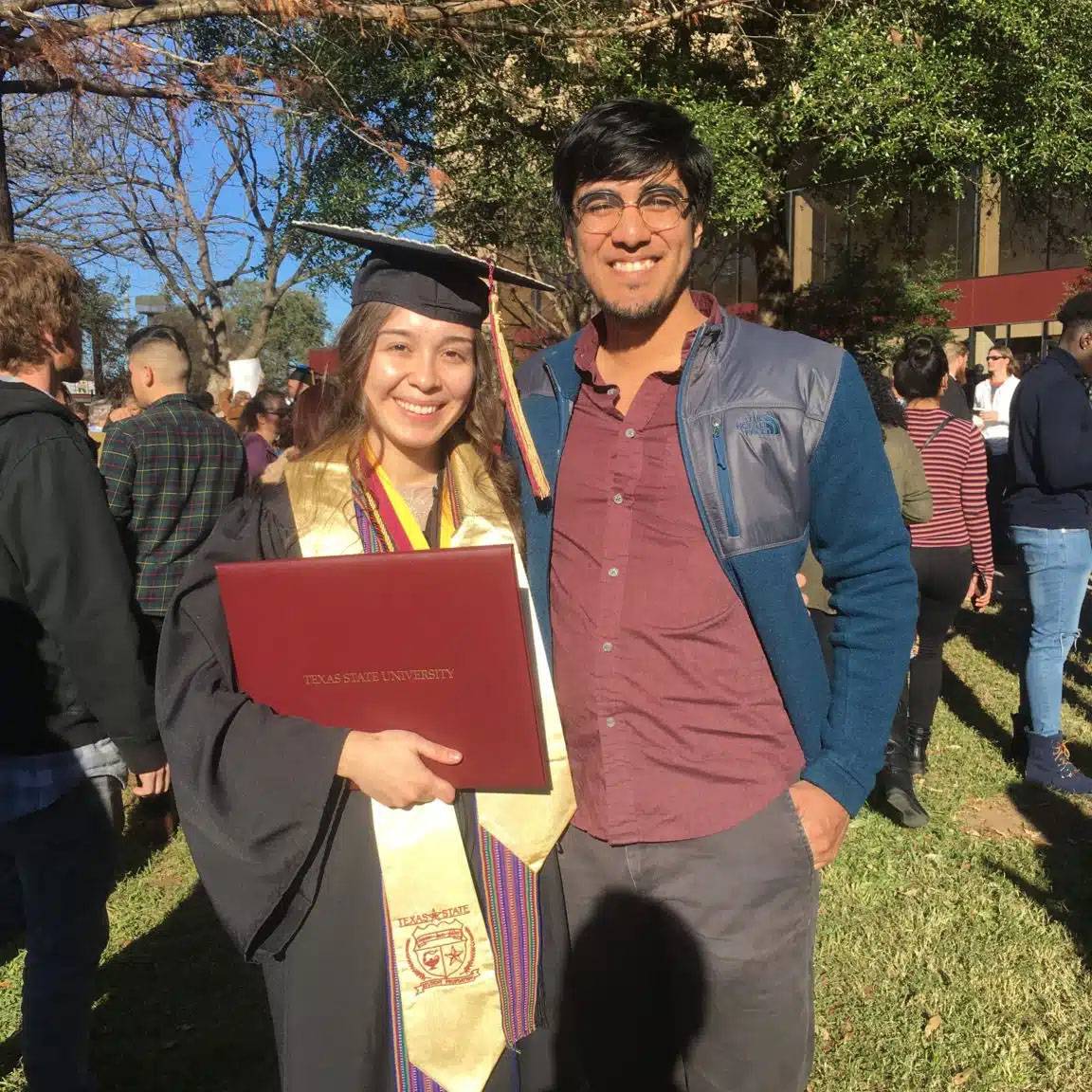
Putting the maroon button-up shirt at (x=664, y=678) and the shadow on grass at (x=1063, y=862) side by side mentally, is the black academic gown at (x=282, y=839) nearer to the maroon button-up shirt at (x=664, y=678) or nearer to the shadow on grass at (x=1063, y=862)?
the maroon button-up shirt at (x=664, y=678)

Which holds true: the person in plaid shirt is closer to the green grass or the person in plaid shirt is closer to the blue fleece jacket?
the green grass

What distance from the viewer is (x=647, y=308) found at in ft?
6.06

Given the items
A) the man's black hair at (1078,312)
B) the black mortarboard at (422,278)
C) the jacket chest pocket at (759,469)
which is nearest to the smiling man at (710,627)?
the jacket chest pocket at (759,469)

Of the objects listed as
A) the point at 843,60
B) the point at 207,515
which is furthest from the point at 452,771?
the point at 843,60

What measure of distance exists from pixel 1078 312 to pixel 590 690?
12.1 ft

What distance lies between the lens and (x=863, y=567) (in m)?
1.83

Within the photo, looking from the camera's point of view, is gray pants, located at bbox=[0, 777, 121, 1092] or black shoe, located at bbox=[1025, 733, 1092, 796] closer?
gray pants, located at bbox=[0, 777, 121, 1092]

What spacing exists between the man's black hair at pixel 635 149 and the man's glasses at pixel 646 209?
1.5 inches

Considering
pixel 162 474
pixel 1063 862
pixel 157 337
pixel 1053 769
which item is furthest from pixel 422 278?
pixel 1053 769

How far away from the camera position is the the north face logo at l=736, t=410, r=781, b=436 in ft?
5.77

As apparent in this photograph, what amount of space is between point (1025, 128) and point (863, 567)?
24.1 ft

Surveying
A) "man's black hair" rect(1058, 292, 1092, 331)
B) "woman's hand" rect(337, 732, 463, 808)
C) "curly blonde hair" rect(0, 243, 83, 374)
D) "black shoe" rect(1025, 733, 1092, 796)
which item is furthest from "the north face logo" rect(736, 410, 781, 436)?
"black shoe" rect(1025, 733, 1092, 796)

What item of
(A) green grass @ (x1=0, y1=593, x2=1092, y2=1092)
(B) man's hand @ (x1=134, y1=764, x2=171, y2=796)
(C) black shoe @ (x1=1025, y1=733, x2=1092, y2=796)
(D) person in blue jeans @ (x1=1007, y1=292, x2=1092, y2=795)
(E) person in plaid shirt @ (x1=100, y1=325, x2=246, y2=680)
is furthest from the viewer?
(C) black shoe @ (x1=1025, y1=733, x2=1092, y2=796)

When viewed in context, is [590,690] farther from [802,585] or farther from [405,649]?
[802,585]
